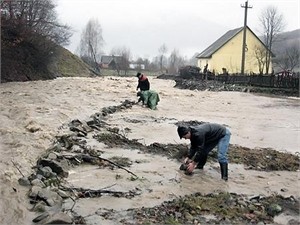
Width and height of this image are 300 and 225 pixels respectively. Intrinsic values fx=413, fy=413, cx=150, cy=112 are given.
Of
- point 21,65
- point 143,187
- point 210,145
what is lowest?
point 143,187

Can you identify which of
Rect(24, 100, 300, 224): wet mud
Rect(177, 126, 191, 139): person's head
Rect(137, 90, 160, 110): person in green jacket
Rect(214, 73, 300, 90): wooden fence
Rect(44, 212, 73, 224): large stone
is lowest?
Rect(24, 100, 300, 224): wet mud

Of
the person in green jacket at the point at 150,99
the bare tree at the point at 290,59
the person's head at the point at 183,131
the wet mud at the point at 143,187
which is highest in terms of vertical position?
the bare tree at the point at 290,59

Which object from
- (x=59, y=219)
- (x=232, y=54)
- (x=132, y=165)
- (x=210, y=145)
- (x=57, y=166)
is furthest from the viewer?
(x=232, y=54)

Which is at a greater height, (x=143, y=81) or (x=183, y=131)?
(x=143, y=81)

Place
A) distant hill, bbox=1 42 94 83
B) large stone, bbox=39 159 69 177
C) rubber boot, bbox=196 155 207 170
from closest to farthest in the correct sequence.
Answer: large stone, bbox=39 159 69 177 < rubber boot, bbox=196 155 207 170 < distant hill, bbox=1 42 94 83

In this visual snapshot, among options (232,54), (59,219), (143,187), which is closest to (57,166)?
(143,187)

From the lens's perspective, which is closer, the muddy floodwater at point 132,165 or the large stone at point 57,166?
the muddy floodwater at point 132,165

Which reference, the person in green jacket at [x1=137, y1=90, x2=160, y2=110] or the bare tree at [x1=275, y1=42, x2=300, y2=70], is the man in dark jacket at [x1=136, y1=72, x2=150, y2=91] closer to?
the person in green jacket at [x1=137, y1=90, x2=160, y2=110]

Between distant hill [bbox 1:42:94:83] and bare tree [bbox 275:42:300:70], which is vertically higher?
bare tree [bbox 275:42:300:70]

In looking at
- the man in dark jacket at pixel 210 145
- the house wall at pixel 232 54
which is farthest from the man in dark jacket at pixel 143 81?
the house wall at pixel 232 54

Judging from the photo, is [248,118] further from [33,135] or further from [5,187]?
[5,187]

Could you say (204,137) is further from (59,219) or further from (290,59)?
(290,59)

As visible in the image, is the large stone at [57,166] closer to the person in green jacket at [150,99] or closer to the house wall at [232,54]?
the person in green jacket at [150,99]

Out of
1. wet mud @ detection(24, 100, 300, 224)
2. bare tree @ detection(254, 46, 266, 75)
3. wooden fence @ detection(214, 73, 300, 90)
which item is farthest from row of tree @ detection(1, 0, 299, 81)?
wet mud @ detection(24, 100, 300, 224)
